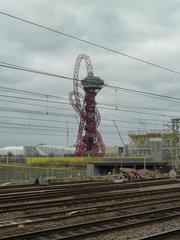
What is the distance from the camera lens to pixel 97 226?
14953mm

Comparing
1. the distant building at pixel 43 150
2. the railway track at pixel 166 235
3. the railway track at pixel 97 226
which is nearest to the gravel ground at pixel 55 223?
the railway track at pixel 97 226

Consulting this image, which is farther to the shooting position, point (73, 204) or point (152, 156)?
point (152, 156)

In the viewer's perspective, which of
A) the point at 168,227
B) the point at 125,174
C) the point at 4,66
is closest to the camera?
the point at 168,227

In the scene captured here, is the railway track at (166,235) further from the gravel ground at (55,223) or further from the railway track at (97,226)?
the gravel ground at (55,223)

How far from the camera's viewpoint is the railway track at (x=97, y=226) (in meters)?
12.8

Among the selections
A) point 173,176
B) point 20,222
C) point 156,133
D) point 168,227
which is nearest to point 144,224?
point 168,227

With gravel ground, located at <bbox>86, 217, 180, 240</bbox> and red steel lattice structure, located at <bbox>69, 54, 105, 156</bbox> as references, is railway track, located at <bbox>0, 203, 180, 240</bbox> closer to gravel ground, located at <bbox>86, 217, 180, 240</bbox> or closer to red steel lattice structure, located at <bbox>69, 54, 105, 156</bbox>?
gravel ground, located at <bbox>86, 217, 180, 240</bbox>

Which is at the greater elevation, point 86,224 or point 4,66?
point 4,66

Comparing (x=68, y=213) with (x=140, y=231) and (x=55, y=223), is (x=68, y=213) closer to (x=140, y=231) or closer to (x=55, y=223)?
(x=55, y=223)

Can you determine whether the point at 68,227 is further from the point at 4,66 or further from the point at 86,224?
the point at 4,66

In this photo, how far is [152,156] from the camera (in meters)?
87.9

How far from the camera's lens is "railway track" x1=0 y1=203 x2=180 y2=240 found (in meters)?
12.8

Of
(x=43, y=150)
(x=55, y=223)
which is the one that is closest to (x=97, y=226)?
(x=55, y=223)

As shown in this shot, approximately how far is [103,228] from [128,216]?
2521 mm
